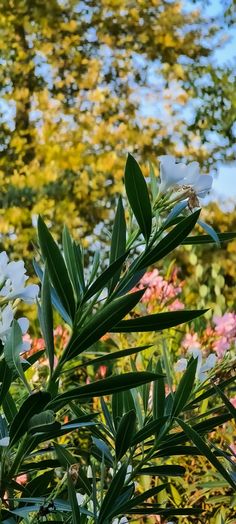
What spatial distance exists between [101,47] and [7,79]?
3.95 feet

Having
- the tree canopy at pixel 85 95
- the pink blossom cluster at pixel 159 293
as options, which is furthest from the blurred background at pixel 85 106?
the pink blossom cluster at pixel 159 293

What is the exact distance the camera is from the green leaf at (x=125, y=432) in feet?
3.49

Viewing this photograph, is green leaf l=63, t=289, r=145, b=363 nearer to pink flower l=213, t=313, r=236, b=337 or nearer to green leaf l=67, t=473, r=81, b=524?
green leaf l=67, t=473, r=81, b=524

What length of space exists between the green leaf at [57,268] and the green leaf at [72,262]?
2 centimetres

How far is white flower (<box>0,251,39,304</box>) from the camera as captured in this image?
3.56 feet

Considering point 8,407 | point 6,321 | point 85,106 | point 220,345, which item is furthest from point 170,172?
point 85,106

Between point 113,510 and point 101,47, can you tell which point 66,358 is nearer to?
point 113,510

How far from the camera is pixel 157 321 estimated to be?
1.07m

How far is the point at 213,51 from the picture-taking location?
1055 centimetres

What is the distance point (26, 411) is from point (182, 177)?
0.34 metres

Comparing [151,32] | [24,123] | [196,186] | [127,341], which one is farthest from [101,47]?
[196,186]

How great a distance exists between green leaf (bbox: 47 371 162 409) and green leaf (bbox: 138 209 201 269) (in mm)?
132

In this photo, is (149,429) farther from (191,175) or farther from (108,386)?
(191,175)

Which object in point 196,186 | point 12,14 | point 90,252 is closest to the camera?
point 196,186
